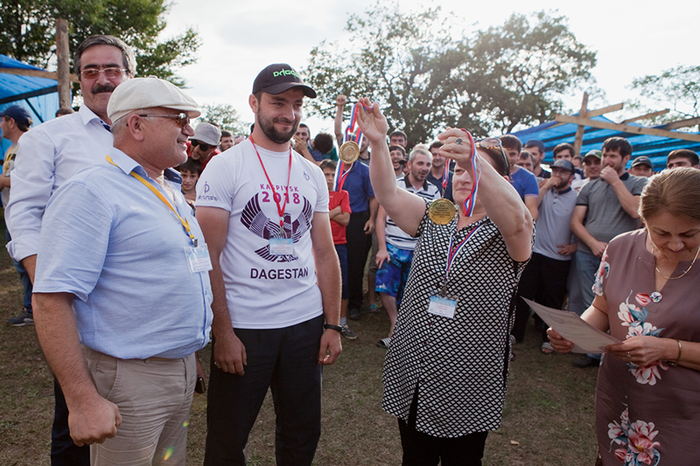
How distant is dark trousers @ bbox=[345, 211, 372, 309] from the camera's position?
225 inches

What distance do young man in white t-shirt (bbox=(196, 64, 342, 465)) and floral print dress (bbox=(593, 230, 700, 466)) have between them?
1.34 m

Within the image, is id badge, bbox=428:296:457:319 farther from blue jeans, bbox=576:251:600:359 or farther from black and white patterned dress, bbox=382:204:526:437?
blue jeans, bbox=576:251:600:359

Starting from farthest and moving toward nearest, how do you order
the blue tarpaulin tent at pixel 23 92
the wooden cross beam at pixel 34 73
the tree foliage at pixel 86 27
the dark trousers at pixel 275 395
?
the tree foliage at pixel 86 27 < the blue tarpaulin tent at pixel 23 92 < the wooden cross beam at pixel 34 73 < the dark trousers at pixel 275 395

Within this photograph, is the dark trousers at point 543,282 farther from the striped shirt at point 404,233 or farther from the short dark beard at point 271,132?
the short dark beard at point 271,132

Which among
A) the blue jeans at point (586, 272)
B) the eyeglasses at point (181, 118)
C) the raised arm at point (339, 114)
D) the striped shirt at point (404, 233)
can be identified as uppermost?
the raised arm at point (339, 114)

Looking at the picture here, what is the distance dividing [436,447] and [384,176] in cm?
136

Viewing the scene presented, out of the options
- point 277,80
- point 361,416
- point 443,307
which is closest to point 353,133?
point 277,80

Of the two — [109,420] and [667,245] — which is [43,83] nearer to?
[109,420]

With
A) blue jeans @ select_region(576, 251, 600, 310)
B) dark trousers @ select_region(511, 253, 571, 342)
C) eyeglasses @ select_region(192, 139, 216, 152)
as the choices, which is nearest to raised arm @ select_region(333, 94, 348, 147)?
eyeglasses @ select_region(192, 139, 216, 152)

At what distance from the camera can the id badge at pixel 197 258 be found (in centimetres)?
159

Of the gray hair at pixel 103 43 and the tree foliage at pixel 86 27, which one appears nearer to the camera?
the gray hair at pixel 103 43

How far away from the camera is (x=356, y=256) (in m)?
5.79

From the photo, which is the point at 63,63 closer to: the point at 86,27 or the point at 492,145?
the point at 492,145

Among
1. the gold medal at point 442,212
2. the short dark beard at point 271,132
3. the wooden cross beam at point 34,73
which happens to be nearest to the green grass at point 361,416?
the gold medal at point 442,212
